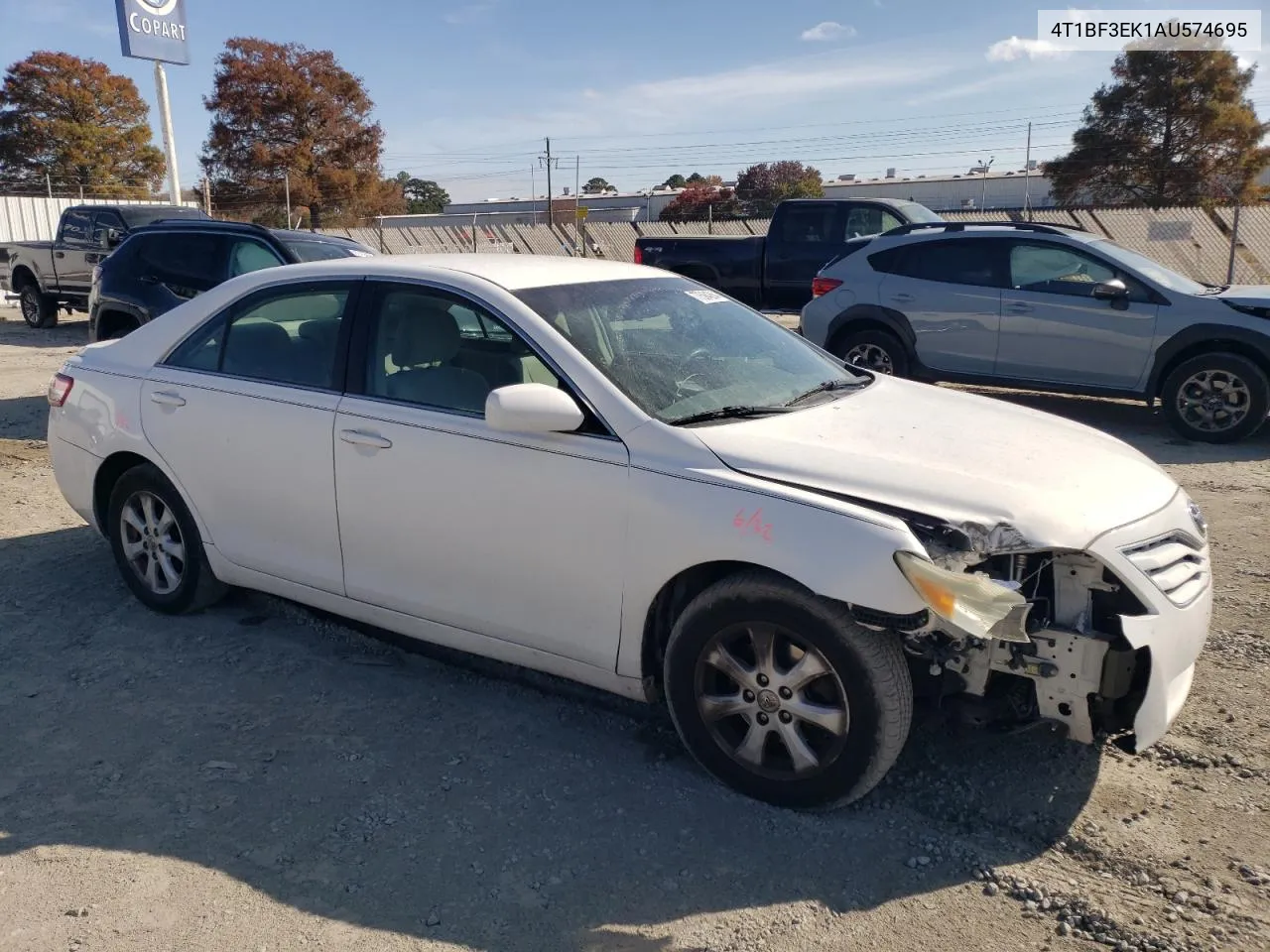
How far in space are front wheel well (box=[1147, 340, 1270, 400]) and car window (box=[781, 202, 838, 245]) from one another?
6.09 metres

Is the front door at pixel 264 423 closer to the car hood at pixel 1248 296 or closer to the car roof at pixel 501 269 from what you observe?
the car roof at pixel 501 269

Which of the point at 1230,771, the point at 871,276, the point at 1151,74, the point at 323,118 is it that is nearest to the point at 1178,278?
the point at 871,276

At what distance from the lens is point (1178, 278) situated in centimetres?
920

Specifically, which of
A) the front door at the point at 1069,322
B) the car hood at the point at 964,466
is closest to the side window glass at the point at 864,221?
the front door at the point at 1069,322

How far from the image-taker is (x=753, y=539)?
3.12 metres

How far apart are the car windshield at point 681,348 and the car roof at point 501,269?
7 centimetres

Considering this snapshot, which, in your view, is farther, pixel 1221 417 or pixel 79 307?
pixel 79 307

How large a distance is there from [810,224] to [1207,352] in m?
6.53

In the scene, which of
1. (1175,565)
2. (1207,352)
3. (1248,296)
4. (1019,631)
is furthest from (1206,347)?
(1019,631)

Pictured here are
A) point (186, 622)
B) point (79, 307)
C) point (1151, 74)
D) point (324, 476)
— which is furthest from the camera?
point (1151, 74)

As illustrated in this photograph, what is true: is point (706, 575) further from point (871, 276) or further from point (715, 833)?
point (871, 276)

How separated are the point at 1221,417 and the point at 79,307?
16623 mm

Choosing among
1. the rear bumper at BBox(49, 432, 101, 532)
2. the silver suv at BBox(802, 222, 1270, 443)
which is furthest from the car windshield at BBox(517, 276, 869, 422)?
the silver suv at BBox(802, 222, 1270, 443)

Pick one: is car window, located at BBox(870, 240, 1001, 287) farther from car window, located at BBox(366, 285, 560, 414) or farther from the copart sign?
the copart sign
